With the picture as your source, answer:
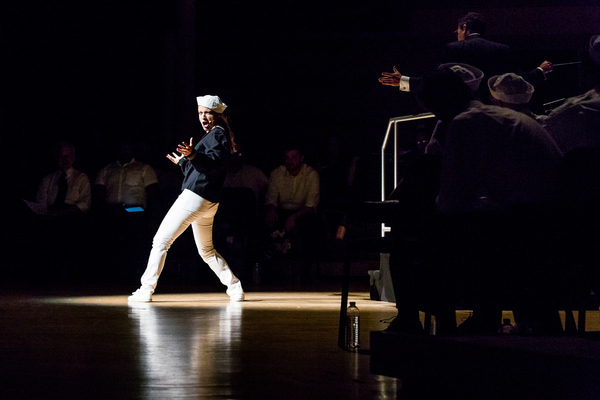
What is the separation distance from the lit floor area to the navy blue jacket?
1299 millimetres

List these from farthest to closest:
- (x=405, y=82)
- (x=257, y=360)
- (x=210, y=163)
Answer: (x=210, y=163) < (x=405, y=82) < (x=257, y=360)

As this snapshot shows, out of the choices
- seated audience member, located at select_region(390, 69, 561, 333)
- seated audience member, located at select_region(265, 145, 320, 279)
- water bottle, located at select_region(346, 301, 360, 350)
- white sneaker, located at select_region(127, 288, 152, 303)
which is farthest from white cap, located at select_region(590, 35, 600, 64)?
seated audience member, located at select_region(265, 145, 320, 279)

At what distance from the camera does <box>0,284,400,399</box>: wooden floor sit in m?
3.32

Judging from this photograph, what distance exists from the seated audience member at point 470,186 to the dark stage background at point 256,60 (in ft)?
33.2

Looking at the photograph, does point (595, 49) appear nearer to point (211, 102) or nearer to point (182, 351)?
point (182, 351)

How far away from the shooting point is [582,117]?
4621mm

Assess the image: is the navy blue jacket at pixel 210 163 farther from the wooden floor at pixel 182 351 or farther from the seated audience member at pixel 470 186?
the seated audience member at pixel 470 186

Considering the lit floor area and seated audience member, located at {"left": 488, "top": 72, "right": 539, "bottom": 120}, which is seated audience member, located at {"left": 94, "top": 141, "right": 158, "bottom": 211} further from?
seated audience member, located at {"left": 488, "top": 72, "right": 539, "bottom": 120}

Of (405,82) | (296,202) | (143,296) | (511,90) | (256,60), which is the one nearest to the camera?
(511,90)

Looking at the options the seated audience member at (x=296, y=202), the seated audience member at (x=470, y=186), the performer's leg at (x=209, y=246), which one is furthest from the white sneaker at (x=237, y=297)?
the seated audience member at (x=470, y=186)

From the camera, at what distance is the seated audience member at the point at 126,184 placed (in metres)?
10.6

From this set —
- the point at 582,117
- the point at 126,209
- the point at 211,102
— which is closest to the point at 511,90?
the point at 582,117

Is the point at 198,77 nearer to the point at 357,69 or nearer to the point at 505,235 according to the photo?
the point at 357,69

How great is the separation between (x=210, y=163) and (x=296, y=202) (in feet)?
10.9
